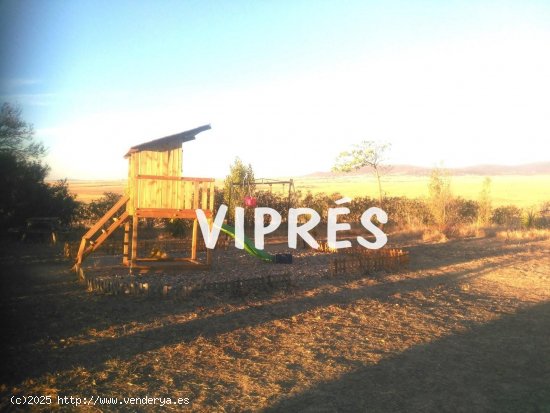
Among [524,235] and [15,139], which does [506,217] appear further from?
[15,139]

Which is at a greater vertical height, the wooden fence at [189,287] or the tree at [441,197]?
the tree at [441,197]

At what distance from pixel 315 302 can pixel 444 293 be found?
3.35 metres

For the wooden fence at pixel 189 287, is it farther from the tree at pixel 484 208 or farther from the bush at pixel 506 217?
the bush at pixel 506 217

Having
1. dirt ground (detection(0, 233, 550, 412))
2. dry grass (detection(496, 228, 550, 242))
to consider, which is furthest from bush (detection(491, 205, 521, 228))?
dirt ground (detection(0, 233, 550, 412))

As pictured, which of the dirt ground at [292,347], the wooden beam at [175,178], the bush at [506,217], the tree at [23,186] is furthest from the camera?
the bush at [506,217]

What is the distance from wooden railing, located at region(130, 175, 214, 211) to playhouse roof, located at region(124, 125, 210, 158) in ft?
3.08

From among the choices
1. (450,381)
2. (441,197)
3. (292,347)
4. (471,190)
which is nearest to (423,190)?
(471,190)

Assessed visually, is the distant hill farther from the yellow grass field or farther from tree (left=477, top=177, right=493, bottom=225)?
tree (left=477, top=177, right=493, bottom=225)

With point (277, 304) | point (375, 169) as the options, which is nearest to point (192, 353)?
point (277, 304)

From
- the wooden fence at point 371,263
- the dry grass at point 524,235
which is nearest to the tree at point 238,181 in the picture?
the wooden fence at point 371,263

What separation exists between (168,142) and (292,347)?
814cm

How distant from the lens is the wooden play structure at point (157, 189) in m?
12.6

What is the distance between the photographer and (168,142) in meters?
13.3

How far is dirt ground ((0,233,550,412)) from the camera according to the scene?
5238 millimetres
